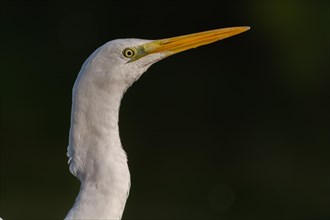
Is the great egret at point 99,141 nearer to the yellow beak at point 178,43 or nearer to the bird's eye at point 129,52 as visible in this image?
the bird's eye at point 129,52

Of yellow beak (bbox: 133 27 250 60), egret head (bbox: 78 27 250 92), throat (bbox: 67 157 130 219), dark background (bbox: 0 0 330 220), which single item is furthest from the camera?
dark background (bbox: 0 0 330 220)

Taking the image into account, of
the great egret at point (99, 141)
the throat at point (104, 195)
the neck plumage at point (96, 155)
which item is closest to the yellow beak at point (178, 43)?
the great egret at point (99, 141)

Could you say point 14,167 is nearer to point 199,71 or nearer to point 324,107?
point 199,71

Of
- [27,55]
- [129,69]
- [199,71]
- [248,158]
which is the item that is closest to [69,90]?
[27,55]

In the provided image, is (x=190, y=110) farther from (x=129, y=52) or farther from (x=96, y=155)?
(x=96, y=155)

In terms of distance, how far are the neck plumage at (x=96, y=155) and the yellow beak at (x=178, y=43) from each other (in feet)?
0.93

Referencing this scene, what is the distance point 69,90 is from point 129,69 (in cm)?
617

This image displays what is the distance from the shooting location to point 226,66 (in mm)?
9453

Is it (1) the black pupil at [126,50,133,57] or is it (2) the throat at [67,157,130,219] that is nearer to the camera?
(2) the throat at [67,157,130,219]

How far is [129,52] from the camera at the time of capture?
332cm

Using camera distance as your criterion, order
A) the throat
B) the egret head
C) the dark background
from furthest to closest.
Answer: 1. the dark background
2. the egret head
3. the throat

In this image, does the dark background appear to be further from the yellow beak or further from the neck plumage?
the neck plumage

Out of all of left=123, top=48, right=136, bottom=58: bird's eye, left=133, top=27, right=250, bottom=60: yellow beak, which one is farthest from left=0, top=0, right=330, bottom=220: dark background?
left=123, top=48, right=136, bottom=58: bird's eye

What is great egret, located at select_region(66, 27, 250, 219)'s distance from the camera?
314 cm
